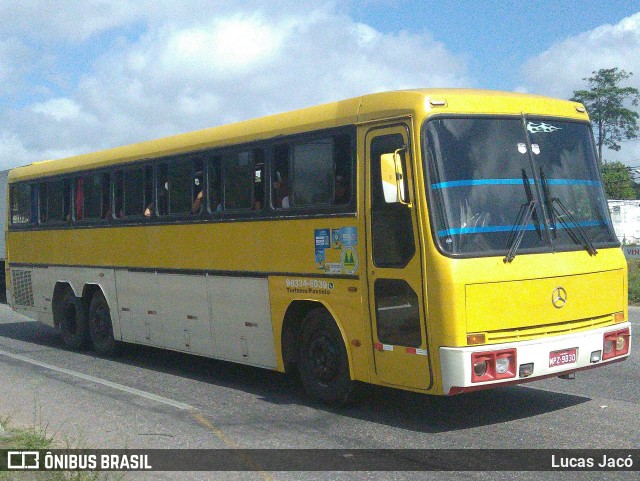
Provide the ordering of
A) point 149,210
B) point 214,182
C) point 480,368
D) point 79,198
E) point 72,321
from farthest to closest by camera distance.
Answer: point 72,321 < point 79,198 < point 149,210 < point 214,182 < point 480,368

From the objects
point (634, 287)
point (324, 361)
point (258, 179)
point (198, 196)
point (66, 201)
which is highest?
point (66, 201)

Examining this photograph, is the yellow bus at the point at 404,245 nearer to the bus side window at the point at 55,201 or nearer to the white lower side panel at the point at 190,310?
the white lower side panel at the point at 190,310

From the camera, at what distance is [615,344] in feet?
29.1

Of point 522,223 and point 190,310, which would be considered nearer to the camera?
point 522,223

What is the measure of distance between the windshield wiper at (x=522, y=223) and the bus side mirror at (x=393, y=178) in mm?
995

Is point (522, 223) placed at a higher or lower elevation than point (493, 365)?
higher

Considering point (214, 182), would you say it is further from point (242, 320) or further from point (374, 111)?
point (374, 111)

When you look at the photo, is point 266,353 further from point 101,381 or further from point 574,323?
point 574,323

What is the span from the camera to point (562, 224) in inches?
341

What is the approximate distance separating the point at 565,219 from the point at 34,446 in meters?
5.28

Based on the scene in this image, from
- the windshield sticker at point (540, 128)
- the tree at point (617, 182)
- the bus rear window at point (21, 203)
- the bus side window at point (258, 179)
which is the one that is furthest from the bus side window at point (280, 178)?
the tree at point (617, 182)

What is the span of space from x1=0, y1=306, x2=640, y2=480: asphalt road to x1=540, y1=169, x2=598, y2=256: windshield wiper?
169cm

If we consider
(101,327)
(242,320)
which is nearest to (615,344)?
(242,320)

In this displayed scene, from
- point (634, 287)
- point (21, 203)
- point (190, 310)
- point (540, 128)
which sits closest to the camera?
point (540, 128)
